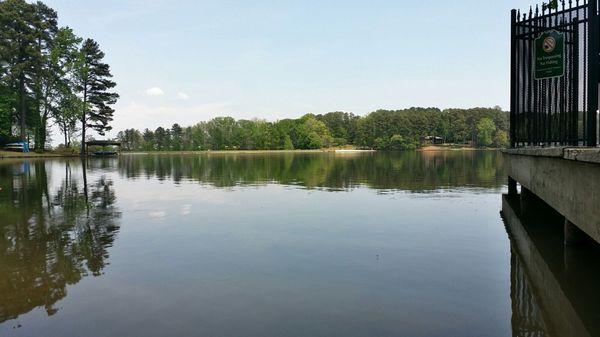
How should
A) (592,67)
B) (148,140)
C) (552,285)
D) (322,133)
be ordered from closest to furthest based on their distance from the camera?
1. (552,285)
2. (592,67)
3. (148,140)
4. (322,133)

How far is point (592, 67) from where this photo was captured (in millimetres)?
6738

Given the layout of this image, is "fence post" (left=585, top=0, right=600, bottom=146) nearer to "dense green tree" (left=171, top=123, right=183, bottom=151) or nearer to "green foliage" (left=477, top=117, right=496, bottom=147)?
"dense green tree" (left=171, top=123, right=183, bottom=151)

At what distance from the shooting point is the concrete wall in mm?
5039

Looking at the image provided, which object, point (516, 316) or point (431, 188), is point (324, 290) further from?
point (431, 188)

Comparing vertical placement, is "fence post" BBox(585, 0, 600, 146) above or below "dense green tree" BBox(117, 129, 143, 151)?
below

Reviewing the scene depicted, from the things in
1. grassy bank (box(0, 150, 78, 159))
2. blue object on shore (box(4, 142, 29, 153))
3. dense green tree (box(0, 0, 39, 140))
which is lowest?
grassy bank (box(0, 150, 78, 159))

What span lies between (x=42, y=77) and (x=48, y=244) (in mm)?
68255

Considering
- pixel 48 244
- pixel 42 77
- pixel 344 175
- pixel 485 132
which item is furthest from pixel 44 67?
pixel 485 132

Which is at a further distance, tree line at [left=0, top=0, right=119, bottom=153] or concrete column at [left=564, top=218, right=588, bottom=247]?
tree line at [left=0, top=0, right=119, bottom=153]

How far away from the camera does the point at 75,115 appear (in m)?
71.1

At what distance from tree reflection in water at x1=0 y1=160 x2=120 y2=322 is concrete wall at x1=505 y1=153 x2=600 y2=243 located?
6675 mm

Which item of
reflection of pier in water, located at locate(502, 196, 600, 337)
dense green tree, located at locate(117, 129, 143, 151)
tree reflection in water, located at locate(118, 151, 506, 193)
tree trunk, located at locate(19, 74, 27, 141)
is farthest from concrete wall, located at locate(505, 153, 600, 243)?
dense green tree, located at locate(117, 129, 143, 151)

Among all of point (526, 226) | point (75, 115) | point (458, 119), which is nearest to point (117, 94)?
point (75, 115)

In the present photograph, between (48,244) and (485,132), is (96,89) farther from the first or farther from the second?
(485,132)
